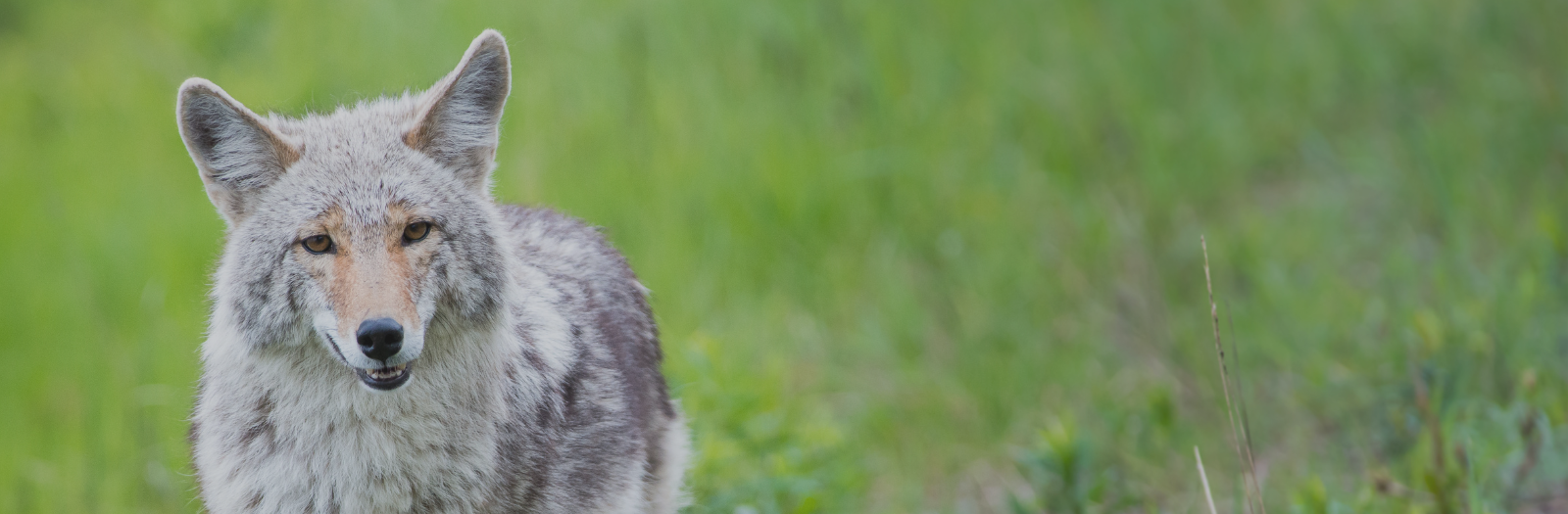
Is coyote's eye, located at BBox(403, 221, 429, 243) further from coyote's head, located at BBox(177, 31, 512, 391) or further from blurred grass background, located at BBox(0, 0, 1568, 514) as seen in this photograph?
blurred grass background, located at BBox(0, 0, 1568, 514)

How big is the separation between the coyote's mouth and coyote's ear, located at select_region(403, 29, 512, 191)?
64 centimetres

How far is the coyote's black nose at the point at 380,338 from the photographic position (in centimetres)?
287

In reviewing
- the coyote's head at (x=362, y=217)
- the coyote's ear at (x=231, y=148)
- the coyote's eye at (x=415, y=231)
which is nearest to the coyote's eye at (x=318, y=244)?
the coyote's head at (x=362, y=217)

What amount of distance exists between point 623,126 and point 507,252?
3987 millimetres

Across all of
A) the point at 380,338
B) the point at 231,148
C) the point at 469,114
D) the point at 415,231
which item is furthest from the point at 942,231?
the point at 380,338

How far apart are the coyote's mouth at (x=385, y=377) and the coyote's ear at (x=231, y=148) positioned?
0.65m

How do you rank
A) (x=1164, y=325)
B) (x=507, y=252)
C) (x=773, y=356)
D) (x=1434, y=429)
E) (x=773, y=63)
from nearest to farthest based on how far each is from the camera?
1. (x=507, y=252)
2. (x=1434, y=429)
3. (x=773, y=356)
4. (x=1164, y=325)
5. (x=773, y=63)

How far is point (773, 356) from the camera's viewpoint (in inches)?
235

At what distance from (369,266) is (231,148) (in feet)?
2.01

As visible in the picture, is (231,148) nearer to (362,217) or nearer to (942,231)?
(362,217)

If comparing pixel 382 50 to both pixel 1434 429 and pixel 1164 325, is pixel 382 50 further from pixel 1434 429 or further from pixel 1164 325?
pixel 1434 429

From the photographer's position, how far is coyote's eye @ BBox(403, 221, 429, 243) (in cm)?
313

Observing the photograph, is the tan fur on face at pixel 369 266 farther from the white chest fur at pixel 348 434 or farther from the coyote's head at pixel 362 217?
the white chest fur at pixel 348 434

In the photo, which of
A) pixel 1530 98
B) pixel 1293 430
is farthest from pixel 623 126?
pixel 1530 98
